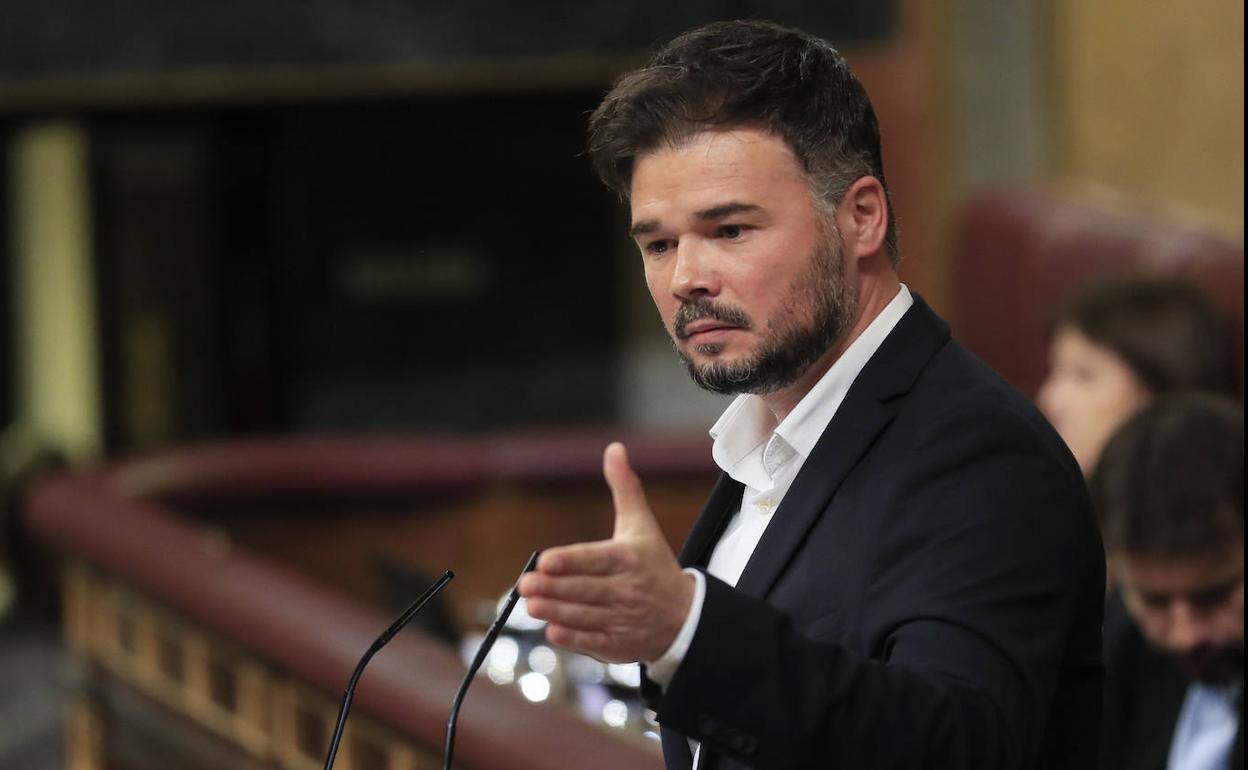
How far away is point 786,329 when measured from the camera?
1.32 meters

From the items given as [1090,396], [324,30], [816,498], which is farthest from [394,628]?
[324,30]

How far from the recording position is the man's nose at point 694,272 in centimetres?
130

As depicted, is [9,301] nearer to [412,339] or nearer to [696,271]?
[412,339]

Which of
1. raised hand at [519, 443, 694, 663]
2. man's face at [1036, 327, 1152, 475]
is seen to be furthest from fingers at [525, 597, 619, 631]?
man's face at [1036, 327, 1152, 475]

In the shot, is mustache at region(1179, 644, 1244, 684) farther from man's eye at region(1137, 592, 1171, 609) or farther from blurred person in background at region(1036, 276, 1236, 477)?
blurred person in background at region(1036, 276, 1236, 477)

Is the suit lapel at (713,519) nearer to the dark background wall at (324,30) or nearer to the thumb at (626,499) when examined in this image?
the thumb at (626,499)

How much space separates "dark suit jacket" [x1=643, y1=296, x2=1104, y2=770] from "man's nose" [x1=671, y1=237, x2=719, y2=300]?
0.45 feet

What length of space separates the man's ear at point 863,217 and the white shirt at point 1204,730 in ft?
3.51

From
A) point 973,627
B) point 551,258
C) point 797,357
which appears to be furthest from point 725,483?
point 551,258

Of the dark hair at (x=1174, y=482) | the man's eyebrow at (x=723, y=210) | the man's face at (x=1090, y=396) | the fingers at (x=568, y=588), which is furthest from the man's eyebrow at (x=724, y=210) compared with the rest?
the man's face at (x=1090, y=396)

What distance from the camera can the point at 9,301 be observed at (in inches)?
266

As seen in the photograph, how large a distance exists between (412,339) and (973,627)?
5938 mm

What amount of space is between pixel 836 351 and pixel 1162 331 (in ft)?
5.59

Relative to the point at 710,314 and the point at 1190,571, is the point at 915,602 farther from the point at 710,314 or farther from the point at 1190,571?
the point at 1190,571
